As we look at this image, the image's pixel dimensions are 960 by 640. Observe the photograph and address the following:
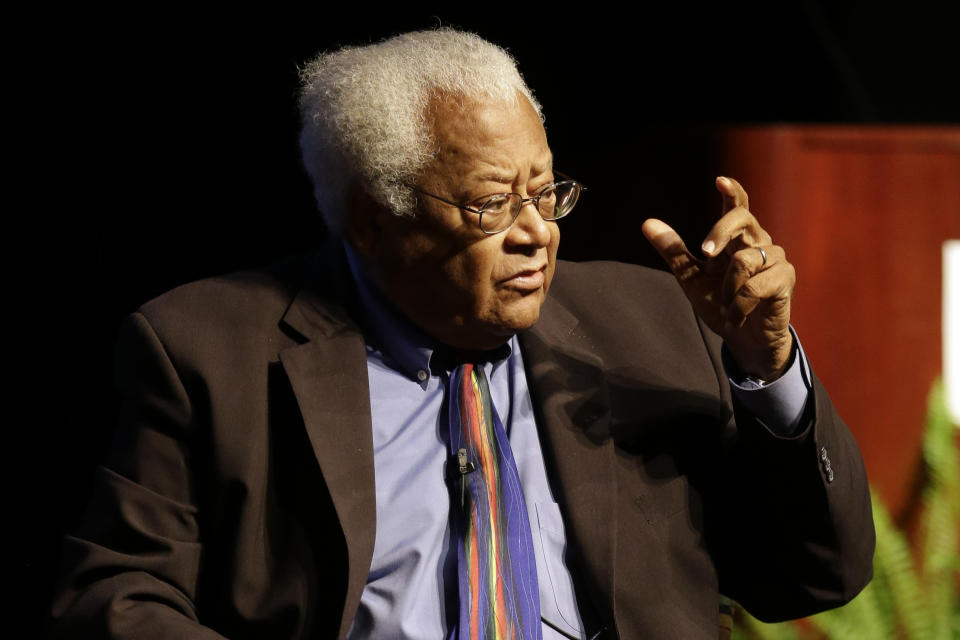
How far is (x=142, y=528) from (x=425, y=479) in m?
0.49

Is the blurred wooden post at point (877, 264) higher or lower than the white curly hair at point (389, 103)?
lower

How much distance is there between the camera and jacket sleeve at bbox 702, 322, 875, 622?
1.96 m

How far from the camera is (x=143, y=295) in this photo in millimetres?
3174

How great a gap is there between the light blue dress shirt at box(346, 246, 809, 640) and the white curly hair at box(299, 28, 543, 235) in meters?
0.23

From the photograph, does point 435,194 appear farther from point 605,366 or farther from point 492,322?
point 605,366

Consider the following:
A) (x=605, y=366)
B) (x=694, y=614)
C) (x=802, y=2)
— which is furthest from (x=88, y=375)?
(x=802, y=2)

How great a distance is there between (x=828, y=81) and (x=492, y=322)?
10.8 feet

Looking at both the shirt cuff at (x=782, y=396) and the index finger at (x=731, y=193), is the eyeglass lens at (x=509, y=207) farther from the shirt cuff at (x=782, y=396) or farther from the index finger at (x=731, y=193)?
the shirt cuff at (x=782, y=396)

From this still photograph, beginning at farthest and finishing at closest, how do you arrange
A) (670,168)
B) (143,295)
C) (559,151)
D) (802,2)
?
(802,2)
(559,151)
(670,168)
(143,295)

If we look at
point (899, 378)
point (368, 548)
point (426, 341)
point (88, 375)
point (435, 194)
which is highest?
point (435, 194)

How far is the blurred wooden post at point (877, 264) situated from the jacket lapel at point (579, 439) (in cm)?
158

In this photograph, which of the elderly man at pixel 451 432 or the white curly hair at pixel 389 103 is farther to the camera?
the white curly hair at pixel 389 103

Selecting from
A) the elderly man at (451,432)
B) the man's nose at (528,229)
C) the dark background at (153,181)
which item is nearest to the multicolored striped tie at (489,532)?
the elderly man at (451,432)

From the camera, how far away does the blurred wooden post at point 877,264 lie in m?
3.52
